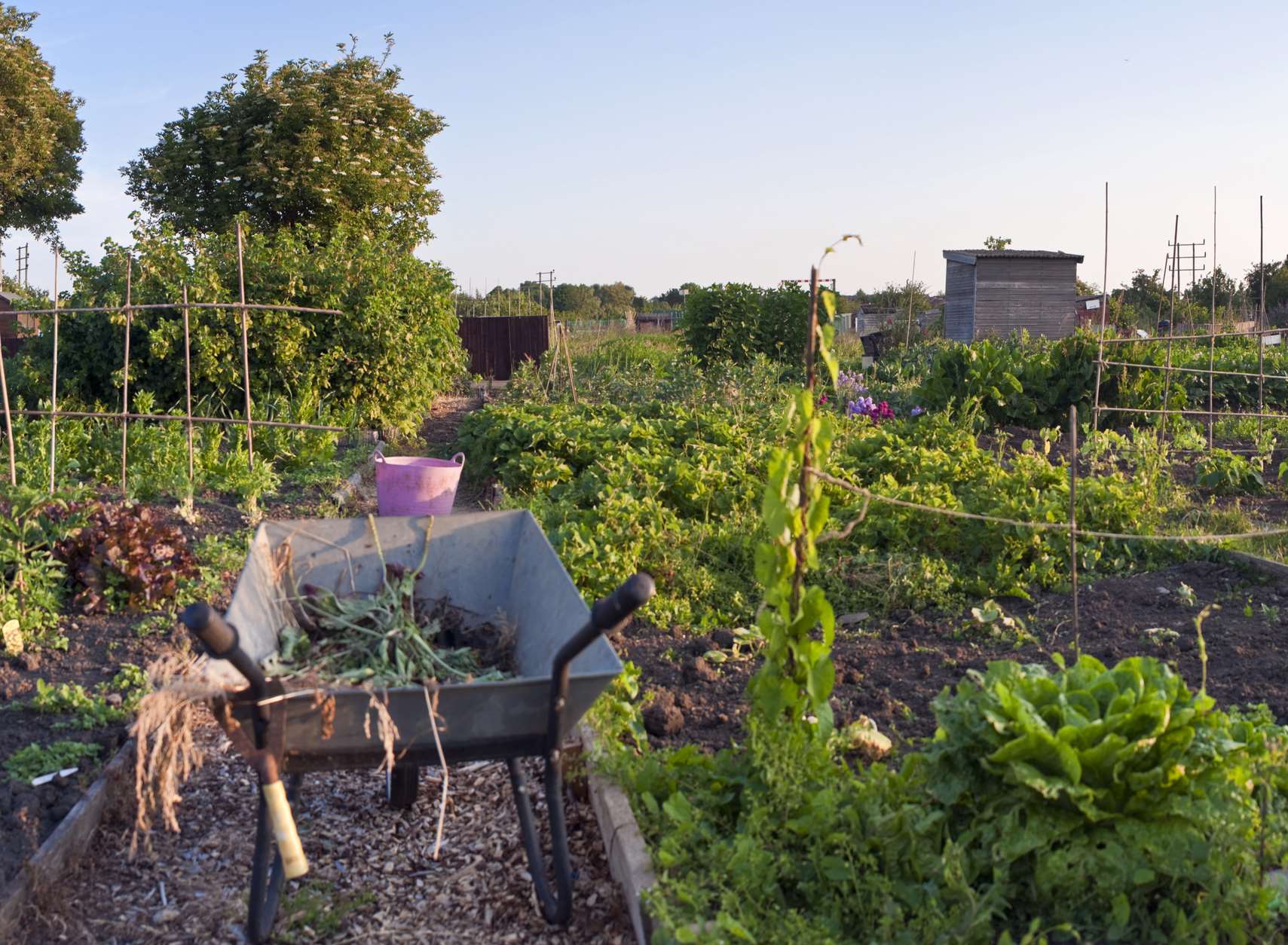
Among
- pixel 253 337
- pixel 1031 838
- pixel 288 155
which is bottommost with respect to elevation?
pixel 1031 838

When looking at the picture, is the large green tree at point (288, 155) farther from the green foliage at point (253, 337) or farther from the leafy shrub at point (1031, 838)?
the leafy shrub at point (1031, 838)

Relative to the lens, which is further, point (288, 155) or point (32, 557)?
point (288, 155)

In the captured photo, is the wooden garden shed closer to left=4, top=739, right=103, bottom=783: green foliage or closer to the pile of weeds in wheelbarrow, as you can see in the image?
the pile of weeds in wheelbarrow

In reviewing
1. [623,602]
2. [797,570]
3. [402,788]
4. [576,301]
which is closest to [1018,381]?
[797,570]

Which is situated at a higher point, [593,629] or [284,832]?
[593,629]

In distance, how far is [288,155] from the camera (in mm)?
22766

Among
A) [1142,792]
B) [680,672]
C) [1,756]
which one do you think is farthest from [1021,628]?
[1,756]

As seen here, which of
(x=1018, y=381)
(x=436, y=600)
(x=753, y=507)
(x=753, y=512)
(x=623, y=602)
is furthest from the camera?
(x=1018, y=381)

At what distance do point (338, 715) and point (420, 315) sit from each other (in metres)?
9.88

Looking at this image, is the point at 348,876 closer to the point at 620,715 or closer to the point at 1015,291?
the point at 620,715

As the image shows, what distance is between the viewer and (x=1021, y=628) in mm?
4238

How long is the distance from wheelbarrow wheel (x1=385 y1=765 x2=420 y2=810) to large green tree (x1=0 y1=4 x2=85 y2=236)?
101 ft

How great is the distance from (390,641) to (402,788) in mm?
550

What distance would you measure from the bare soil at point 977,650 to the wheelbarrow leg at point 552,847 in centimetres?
89
